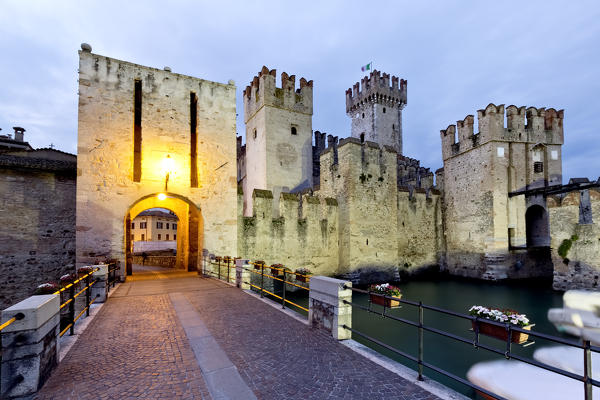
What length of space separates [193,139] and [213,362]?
1216 cm

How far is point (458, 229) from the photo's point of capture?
23.2 m

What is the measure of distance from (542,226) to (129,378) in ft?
89.8

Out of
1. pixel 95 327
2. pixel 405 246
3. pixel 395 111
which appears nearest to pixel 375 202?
pixel 405 246

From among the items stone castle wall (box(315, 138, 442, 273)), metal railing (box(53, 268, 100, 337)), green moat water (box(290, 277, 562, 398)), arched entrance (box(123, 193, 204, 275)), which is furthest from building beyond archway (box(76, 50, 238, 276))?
stone castle wall (box(315, 138, 442, 273))

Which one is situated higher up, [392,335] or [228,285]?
[228,285]

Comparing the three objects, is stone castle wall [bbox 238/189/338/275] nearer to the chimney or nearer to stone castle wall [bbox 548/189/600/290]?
stone castle wall [bbox 548/189/600/290]

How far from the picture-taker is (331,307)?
5492 millimetres

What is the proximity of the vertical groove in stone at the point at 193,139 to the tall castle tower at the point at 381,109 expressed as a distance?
28382 mm

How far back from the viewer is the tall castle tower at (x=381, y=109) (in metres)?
39.2

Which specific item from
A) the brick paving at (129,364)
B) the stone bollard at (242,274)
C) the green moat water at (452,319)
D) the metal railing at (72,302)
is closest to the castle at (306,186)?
the green moat water at (452,319)

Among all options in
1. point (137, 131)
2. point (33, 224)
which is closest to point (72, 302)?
point (137, 131)

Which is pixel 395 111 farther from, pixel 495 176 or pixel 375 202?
pixel 375 202

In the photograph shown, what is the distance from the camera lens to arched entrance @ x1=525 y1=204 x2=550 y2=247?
21688mm

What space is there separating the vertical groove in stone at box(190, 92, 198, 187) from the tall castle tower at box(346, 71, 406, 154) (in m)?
28.4
